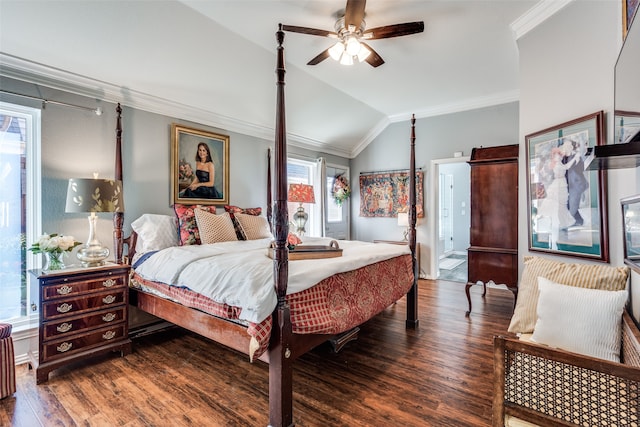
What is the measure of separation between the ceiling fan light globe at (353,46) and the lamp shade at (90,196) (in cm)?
229

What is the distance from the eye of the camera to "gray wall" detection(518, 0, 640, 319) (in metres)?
2.03

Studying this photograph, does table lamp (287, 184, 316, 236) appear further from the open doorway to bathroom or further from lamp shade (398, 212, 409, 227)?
the open doorway to bathroom

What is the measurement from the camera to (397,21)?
2.84 meters

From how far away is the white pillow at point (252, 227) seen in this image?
3.52 m

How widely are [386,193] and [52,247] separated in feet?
16.3

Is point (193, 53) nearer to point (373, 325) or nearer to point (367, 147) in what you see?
point (373, 325)

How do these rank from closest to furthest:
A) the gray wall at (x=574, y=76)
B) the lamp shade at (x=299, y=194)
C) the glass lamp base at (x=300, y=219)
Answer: the gray wall at (x=574, y=76) < the lamp shade at (x=299, y=194) < the glass lamp base at (x=300, y=219)

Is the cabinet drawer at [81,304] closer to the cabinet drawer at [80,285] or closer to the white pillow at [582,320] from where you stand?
A: the cabinet drawer at [80,285]

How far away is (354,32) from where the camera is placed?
2.42m

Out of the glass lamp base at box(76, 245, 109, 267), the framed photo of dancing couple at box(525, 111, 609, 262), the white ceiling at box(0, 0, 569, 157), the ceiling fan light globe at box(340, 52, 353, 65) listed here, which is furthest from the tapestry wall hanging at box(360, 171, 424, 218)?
the glass lamp base at box(76, 245, 109, 267)

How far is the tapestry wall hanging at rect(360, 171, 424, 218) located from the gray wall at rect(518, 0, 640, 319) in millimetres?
2709

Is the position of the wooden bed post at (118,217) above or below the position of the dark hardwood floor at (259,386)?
above

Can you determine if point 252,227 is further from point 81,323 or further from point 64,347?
point 64,347

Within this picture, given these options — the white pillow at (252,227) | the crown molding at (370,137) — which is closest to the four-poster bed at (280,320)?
the white pillow at (252,227)
